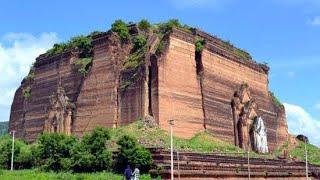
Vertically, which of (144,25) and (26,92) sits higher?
(144,25)

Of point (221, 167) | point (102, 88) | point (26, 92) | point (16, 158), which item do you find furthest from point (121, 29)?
point (221, 167)

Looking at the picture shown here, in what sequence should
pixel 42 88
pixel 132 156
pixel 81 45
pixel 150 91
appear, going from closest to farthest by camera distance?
pixel 132 156 → pixel 150 91 → pixel 81 45 → pixel 42 88

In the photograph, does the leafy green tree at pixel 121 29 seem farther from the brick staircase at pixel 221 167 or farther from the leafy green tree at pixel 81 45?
the brick staircase at pixel 221 167

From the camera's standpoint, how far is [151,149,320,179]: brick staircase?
98.5 ft

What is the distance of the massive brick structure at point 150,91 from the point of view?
130 ft

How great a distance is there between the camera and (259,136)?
51000mm

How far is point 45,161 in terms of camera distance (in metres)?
34.5

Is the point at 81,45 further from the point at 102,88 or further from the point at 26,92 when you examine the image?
the point at 26,92

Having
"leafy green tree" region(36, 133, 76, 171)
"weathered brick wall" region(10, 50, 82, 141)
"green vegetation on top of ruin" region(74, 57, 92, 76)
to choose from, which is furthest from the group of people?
"weathered brick wall" region(10, 50, 82, 141)

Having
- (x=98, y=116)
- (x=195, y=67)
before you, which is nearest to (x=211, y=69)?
(x=195, y=67)

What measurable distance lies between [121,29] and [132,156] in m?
16.6

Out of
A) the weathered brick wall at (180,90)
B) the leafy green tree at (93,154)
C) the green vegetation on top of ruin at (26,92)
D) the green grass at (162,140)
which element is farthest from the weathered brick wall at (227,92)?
the green vegetation on top of ruin at (26,92)

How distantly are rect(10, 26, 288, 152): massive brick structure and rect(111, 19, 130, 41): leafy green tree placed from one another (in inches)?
23.8

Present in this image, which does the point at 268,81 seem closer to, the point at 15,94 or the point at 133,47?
the point at 133,47
